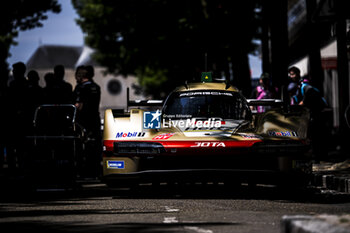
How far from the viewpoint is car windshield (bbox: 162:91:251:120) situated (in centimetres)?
1157

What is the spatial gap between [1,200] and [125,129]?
181cm

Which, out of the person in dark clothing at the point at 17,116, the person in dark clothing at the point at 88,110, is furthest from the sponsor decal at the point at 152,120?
the person in dark clothing at the point at 88,110

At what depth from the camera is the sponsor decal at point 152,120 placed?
1084 centimetres

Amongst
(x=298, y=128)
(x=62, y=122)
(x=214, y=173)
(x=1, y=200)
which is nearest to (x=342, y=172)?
(x=298, y=128)

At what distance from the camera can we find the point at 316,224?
5.39 meters

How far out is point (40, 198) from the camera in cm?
Answer: 1072

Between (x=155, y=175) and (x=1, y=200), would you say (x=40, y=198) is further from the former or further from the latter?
(x=155, y=175)

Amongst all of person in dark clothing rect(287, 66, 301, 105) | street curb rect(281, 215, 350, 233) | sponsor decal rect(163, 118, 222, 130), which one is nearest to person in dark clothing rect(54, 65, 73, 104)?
sponsor decal rect(163, 118, 222, 130)

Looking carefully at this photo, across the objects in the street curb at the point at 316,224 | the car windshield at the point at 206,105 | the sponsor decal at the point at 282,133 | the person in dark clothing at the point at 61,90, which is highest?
the person in dark clothing at the point at 61,90

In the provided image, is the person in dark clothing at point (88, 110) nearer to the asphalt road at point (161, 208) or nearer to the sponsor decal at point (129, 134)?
the asphalt road at point (161, 208)

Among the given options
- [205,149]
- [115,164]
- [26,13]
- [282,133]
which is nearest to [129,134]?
[115,164]

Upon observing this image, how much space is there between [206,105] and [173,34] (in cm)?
2370

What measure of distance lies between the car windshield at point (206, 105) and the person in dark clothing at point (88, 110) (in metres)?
2.50

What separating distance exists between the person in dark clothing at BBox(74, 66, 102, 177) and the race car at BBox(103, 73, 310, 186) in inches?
124
